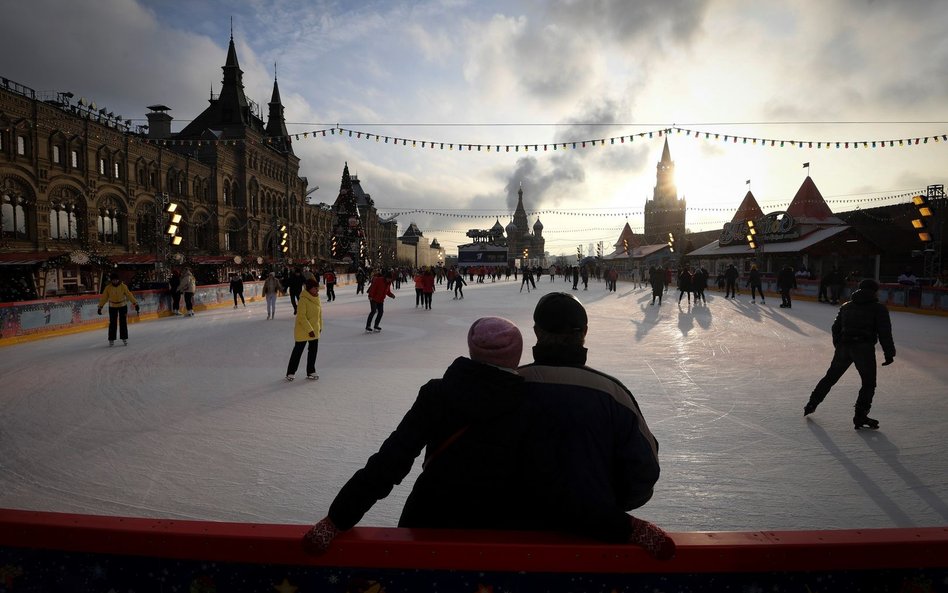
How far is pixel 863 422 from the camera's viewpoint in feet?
15.7

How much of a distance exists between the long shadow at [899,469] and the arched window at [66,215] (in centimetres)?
3195

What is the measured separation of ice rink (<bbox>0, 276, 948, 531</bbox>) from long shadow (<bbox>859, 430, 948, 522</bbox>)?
0.02m

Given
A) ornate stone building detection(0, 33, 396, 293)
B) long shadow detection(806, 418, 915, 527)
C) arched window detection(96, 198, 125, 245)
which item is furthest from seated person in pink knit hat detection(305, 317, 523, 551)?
arched window detection(96, 198, 125, 245)

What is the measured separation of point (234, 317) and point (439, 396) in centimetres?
1557

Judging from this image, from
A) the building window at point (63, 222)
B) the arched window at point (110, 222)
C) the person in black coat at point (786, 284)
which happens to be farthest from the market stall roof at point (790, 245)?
the building window at point (63, 222)

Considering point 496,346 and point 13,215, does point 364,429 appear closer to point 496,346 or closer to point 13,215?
point 496,346

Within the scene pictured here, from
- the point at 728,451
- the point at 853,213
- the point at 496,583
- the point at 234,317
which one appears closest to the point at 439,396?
the point at 496,583

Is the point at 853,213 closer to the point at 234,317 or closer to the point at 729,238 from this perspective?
the point at 729,238

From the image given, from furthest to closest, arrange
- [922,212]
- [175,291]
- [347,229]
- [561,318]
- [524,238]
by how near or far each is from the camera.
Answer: [524,238], [347,229], [922,212], [175,291], [561,318]

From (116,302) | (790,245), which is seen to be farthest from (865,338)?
(790,245)

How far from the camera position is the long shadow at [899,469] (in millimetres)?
3305

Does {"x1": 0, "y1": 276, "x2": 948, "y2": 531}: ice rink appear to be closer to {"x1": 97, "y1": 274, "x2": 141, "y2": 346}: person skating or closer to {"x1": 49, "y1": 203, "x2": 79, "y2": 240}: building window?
{"x1": 97, "y1": 274, "x2": 141, "y2": 346}: person skating

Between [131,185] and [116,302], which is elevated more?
[131,185]

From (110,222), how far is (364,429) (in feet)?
103
